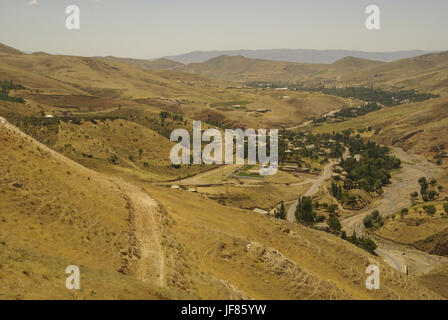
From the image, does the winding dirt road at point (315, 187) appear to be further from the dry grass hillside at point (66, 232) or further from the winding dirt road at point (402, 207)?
the dry grass hillside at point (66, 232)

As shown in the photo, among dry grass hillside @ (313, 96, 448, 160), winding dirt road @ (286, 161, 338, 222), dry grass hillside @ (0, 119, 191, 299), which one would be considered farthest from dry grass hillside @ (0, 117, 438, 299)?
dry grass hillside @ (313, 96, 448, 160)

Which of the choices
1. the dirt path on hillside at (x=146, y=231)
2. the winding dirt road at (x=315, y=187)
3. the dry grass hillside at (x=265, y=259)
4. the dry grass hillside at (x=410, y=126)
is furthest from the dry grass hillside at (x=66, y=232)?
the dry grass hillside at (x=410, y=126)

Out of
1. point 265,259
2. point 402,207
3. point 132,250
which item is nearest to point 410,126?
point 402,207

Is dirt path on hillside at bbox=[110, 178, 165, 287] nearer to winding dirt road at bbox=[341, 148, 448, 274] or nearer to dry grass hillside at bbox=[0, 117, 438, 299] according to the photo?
dry grass hillside at bbox=[0, 117, 438, 299]

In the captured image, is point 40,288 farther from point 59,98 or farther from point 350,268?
point 59,98

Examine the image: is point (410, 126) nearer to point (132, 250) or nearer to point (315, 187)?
point (315, 187)

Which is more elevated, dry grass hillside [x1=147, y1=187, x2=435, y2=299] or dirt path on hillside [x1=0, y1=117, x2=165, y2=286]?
dirt path on hillside [x1=0, y1=117, x2=165, y2=286]
